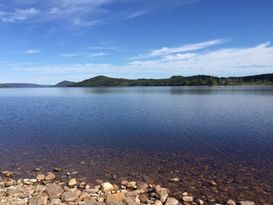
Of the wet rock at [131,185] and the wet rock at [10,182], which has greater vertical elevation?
the wet rock at [10,182]

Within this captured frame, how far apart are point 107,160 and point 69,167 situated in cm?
289

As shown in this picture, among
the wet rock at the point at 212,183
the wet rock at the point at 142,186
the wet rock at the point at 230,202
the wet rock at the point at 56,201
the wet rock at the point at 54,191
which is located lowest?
the wet rock at the point at 212,183

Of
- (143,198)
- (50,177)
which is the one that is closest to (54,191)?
(50,177)

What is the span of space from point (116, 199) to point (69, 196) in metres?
2.32

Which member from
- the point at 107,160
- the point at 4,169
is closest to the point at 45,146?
the point at 4,169

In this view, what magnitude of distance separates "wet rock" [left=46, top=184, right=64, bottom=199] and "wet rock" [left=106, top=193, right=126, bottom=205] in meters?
2.63

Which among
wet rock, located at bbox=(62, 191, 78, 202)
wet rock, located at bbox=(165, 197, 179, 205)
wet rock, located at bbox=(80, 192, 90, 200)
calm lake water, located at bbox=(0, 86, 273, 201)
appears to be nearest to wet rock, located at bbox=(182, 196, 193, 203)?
wet rock, located at bbox=(165, 197, 179, 205)

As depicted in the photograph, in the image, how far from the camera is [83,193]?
12.4 metres

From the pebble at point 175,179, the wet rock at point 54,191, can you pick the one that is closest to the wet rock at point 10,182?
the wet rock at point 54,191

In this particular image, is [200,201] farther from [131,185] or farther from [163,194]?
[131,185]

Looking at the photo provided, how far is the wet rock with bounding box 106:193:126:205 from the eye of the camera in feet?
37.3

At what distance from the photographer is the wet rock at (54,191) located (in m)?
12.3

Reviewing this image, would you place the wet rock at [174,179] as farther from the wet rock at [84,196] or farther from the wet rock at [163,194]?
the wet rock at [84,196]

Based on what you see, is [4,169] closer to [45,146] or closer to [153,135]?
[45,146]
